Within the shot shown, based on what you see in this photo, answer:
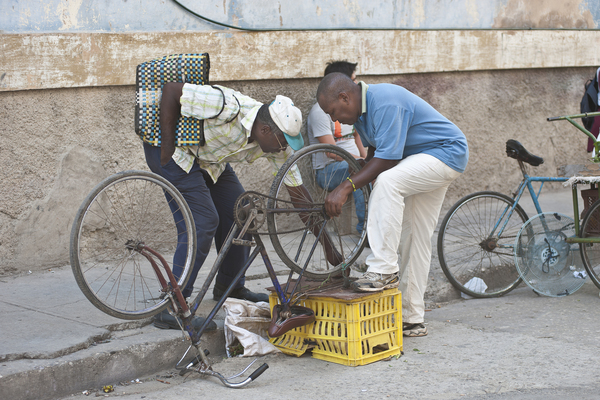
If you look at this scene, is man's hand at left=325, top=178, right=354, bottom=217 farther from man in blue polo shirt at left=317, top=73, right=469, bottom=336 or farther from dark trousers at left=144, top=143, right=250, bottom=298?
dark trousers at left=144, top=143, right=250, bottom=298

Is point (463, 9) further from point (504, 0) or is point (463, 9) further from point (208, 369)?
point (208, 369)

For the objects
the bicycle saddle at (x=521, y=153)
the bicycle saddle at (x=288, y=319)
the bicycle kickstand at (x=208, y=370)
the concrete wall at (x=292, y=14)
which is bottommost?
the bicycle kickstand at (x=208, y=370)

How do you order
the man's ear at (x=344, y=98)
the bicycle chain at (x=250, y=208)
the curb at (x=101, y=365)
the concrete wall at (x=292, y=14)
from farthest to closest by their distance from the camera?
the concrete wall at (x=292, y=14) → the man's ear at (x=344, y=98) → the bicycle chain at (x=250, y=208) → the curb at (x=101, y=365)

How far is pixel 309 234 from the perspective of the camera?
3631mm

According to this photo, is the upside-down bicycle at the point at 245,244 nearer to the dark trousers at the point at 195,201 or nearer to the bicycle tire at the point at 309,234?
the bicycle tire at the point at 309,234

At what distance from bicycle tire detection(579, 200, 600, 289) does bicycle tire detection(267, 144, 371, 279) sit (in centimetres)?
176

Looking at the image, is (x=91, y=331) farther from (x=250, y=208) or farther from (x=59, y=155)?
(x=59, y=155)

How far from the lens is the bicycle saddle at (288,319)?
328 centimetres

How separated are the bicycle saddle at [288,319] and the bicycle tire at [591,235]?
7.53 ft

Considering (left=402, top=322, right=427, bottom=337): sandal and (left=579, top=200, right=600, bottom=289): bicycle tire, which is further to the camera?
(left=579, top=200, right=600, bottom=289): bicycle tire

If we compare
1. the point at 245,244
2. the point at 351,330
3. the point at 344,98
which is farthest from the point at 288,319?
the point at 344,98

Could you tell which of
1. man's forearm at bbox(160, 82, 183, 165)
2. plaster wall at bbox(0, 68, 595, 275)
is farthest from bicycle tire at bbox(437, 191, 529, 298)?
man's forearm at bbox(160, 82, 183, 165)

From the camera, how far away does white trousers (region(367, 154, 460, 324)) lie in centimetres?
344

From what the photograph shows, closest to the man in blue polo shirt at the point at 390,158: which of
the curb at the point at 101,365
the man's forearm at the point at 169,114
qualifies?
the man's forearm at the point at 169,114
